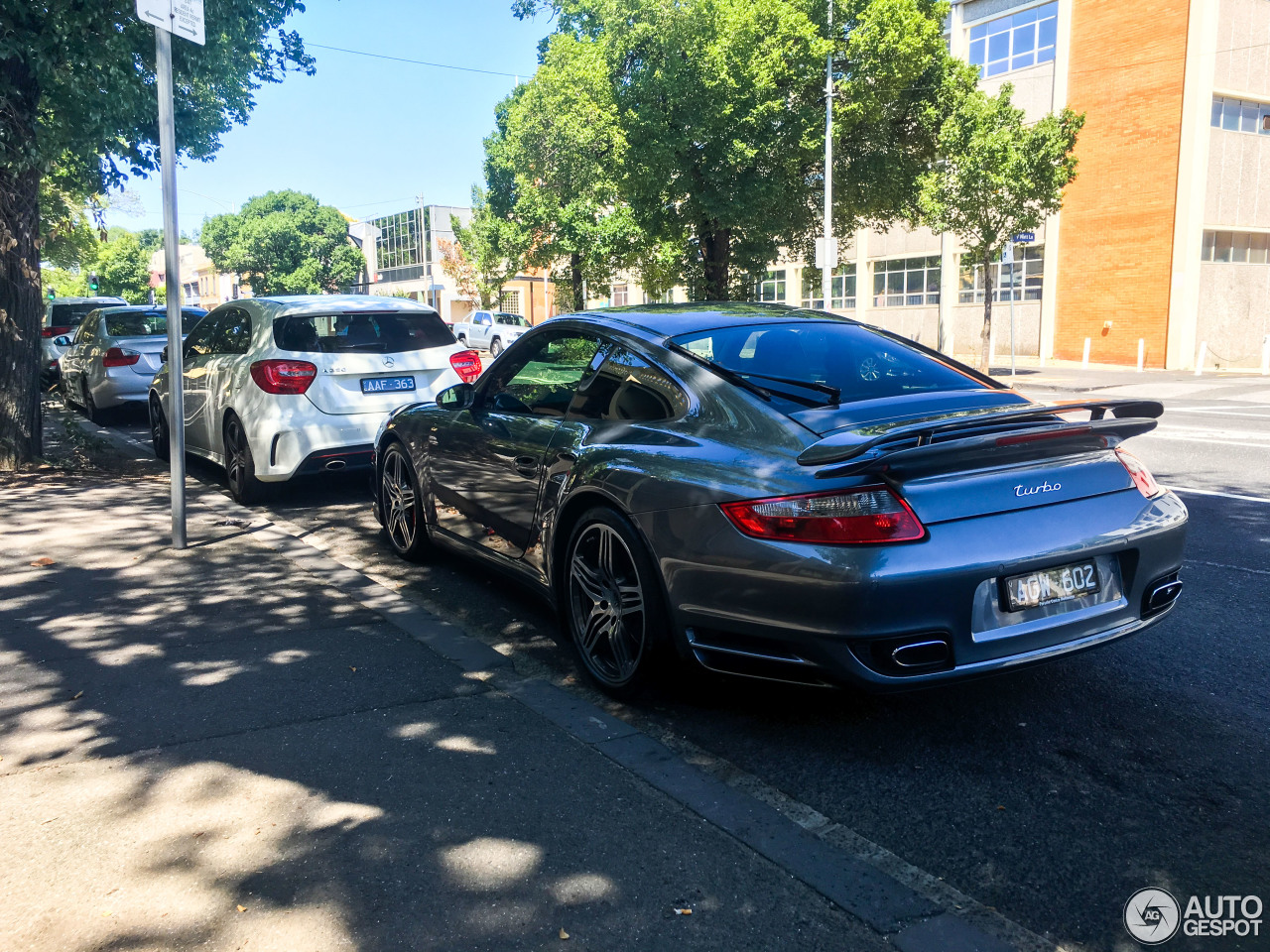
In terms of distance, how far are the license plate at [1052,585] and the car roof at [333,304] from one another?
5.85m

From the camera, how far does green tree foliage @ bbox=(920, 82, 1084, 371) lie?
25656 millimetres

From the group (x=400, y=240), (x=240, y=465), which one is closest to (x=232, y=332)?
(x=240, y=465)

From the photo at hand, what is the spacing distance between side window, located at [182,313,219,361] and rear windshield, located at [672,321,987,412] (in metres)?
6.29

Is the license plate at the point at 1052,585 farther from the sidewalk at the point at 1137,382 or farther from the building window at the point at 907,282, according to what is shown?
the building window at the point at 907,282

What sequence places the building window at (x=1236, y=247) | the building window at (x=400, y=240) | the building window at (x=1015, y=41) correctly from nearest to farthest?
the building window at (x=1236, y=247)
the building window at (x=1015, y=41)
the building window at (x=400, y=240)

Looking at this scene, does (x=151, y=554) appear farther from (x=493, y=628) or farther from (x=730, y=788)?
(x=730, y=788)

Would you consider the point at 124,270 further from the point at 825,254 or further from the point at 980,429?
the point at 980,429

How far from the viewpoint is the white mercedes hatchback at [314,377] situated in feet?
25.8

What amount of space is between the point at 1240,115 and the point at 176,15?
34.9 meters

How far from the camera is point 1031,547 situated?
129 inches

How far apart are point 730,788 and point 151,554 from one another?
15.5ft

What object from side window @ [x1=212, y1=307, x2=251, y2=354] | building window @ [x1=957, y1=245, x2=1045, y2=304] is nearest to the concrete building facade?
building window @ [x1=957, y1=245, x2=1045, y2=304]

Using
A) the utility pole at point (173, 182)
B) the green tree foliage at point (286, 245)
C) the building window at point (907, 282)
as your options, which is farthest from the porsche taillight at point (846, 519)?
the green tree foliage at point (286, 245)

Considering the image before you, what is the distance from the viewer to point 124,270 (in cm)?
9912
